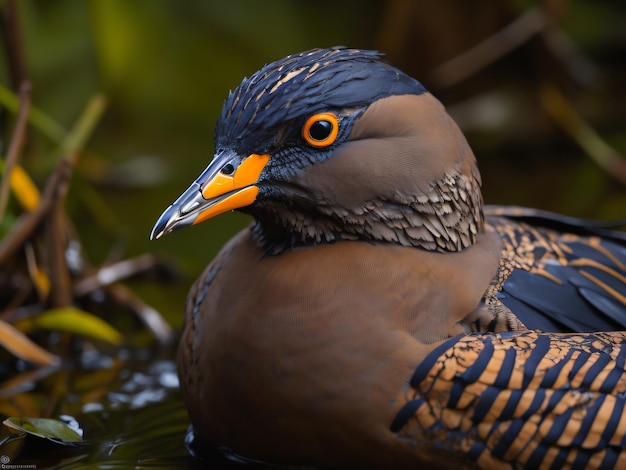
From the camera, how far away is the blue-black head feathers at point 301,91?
3.16 m

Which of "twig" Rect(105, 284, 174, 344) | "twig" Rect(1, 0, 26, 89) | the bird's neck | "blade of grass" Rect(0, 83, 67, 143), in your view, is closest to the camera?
the bird's neck

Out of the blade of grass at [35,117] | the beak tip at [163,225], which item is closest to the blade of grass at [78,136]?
the blade of grass at [35,117]

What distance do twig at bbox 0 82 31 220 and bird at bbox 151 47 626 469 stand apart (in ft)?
5.02

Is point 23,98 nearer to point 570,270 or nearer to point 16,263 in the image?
point 16,263

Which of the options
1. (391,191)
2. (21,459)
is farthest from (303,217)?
(21,459)

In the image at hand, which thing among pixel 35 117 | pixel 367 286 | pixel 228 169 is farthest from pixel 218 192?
pixel 35 117

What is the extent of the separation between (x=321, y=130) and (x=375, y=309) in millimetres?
584

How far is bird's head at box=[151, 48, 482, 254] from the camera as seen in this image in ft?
10.4

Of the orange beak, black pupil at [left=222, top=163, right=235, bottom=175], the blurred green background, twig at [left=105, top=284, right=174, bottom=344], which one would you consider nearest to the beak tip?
the orange beak

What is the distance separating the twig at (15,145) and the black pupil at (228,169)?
177 centimetres

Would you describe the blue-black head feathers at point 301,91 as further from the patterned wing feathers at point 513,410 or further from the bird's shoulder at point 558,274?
the patterned wing feathers at point 513,410

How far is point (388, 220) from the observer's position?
10.8ft

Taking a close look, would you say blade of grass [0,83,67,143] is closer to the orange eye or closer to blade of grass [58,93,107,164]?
blade of grass [58,93,107,164]

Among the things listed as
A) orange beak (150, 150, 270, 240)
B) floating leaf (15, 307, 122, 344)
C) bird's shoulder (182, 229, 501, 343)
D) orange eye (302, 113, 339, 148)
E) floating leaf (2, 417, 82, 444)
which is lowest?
floating leaf (2, 417, 82, 444)
